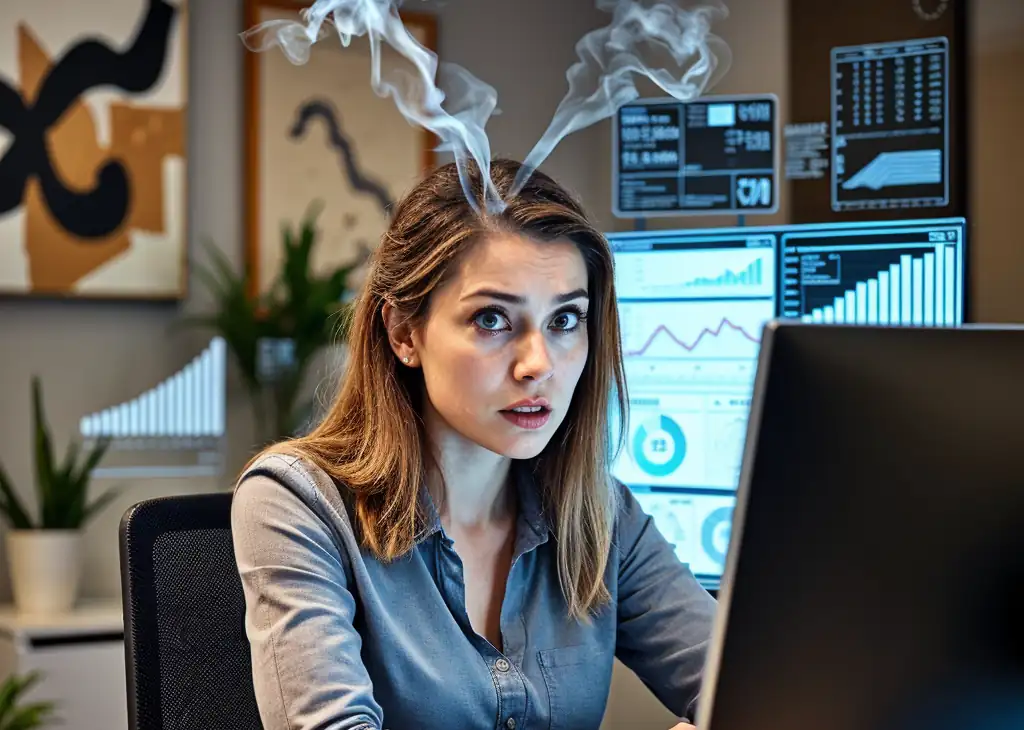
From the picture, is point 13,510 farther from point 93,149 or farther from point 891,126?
point 891,126

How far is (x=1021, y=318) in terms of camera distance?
7.30 feet

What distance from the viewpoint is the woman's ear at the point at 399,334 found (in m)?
1.50

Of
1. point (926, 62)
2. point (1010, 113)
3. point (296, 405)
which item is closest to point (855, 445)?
point (926, 62)

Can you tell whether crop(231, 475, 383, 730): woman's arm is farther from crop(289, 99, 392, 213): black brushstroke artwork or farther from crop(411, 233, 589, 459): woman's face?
crop(289, 99, 392, 213): black brushstroke artwork

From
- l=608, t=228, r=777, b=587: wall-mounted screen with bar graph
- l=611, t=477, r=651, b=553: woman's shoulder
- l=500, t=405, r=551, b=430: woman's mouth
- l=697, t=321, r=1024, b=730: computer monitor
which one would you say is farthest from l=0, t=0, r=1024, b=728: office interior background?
l=697, t=321, r=1024, b=730: computer monitor

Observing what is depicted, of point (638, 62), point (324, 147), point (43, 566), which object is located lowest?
point (43, 566)

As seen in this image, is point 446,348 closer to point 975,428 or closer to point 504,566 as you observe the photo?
point 504,566

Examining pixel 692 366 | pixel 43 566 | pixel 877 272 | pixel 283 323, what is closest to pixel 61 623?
pixel 43 566

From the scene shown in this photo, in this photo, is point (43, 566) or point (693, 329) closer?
point (693, 329)

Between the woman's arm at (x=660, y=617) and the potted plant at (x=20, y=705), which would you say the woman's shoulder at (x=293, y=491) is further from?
the potted plant at (x=20, y=705)

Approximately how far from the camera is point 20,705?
2.88 metres

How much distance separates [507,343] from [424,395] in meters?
0.20

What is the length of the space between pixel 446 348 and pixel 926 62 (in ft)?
Answer: 3.96

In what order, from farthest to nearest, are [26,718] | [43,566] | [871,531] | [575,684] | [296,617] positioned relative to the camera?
[43,566], [26,718], [575,684], [296,617], [871,531]
